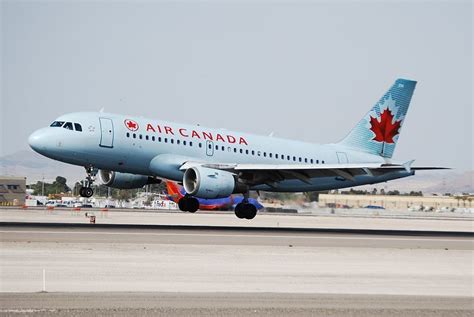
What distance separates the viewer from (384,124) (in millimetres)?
56531

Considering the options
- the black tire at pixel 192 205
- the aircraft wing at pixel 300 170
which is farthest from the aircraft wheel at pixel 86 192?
the black tire at pixel 192 205

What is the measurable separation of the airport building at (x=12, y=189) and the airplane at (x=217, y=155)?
55491 mm

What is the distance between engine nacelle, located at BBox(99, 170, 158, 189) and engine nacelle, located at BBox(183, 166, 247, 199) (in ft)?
17.3

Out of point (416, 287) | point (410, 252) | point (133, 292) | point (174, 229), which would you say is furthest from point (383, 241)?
point (133, 292)

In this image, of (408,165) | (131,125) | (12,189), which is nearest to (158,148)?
(131,125)

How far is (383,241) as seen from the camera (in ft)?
119

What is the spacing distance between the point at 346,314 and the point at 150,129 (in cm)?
3063

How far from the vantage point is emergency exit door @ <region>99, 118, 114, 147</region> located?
4494cm

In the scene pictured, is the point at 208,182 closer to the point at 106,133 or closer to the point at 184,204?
the point at 184,204

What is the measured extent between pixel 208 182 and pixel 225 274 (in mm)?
21279

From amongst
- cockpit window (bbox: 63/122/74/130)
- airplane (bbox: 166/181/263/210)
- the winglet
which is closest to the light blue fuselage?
cockpit window (bbox: 63/122/74/130)

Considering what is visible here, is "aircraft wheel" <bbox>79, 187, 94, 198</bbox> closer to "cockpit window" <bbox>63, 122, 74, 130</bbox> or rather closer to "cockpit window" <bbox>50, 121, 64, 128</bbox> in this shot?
"cockpit window" <bbox>63, 122, 74, 130</bbox>

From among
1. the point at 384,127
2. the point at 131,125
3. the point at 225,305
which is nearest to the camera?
the point at 225,305

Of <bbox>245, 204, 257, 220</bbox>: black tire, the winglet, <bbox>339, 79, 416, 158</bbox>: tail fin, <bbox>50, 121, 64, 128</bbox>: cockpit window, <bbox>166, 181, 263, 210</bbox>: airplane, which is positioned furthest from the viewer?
<bbox>166, 181, 263, 210</bbox>: airplane
